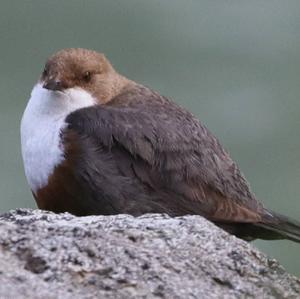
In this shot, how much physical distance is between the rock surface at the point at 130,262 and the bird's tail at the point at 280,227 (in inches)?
74.2

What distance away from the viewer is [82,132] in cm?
566

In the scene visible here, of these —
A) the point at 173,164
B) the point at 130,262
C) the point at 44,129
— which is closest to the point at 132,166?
the point at 173,164

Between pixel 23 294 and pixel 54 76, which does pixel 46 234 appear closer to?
pixel 23 294

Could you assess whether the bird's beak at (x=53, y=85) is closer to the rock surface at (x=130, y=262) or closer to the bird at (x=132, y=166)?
the bird at (x=132, y=166)

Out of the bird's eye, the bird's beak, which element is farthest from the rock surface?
the bird's eye

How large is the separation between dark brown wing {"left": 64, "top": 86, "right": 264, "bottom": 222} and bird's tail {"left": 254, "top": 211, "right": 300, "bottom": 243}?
0.18 feet

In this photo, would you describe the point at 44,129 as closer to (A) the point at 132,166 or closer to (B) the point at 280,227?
(A) the point at 132,166

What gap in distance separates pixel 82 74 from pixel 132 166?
0.72m

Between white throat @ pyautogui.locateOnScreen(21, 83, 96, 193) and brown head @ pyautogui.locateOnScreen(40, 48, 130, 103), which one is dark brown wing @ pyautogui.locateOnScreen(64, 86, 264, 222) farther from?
brown head @ pyautogui.locateOnScreen(40, 48, 130, 103)

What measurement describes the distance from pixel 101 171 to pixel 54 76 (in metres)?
0.61

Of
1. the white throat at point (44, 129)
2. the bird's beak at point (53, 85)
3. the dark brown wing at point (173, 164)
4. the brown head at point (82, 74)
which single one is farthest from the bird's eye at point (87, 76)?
the dark brown wing at point (173, 164)

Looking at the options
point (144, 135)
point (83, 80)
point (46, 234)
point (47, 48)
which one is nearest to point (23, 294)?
point (46, 234)

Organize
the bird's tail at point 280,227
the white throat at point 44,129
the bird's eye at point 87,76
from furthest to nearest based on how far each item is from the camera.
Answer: the bird's eye at point 87,76 < the white throat at point 44,129 < the bird's tail at point 280,227

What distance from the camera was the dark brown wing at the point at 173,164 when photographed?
5.49 meters
